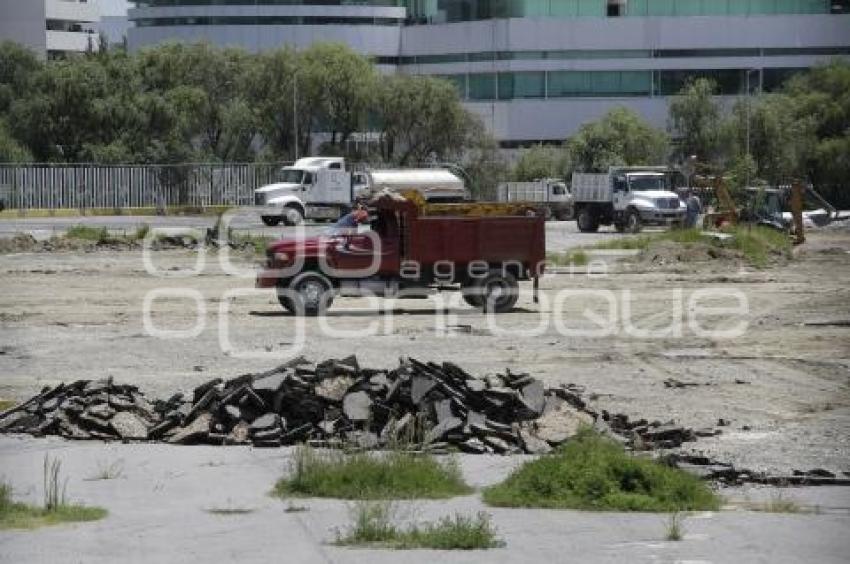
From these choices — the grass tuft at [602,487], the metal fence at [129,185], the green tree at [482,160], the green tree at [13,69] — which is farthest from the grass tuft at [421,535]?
the green tree at [13,69]

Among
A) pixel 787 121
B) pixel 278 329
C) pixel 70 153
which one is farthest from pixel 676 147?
pixel 278 329

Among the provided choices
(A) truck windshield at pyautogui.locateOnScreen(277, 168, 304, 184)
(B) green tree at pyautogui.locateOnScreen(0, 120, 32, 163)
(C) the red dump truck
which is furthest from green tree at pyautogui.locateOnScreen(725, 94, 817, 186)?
(C) the red dump truck

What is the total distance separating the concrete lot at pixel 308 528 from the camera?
38.2 ft

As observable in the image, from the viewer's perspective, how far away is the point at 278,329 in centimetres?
2784

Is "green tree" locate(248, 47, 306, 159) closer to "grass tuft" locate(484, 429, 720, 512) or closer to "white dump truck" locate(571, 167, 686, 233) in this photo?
"white dump truck" locate(571, 167, 686, 233)

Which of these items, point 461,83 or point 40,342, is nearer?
point 40,342

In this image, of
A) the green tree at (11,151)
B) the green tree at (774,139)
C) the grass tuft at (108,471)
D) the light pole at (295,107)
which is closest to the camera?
the grass tuft at (108,471)

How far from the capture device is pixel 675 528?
12.2 m

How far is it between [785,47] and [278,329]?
3288 inches

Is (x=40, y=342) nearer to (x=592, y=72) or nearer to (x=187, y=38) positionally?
(x=592, y=72)

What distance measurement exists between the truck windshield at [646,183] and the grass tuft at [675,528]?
50897 mm

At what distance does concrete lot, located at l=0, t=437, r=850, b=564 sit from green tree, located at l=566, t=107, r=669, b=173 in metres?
76.0

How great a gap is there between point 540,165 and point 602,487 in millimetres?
79555

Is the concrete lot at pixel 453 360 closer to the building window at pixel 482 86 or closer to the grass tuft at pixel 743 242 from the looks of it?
the grass tuft at pixel 743 242
